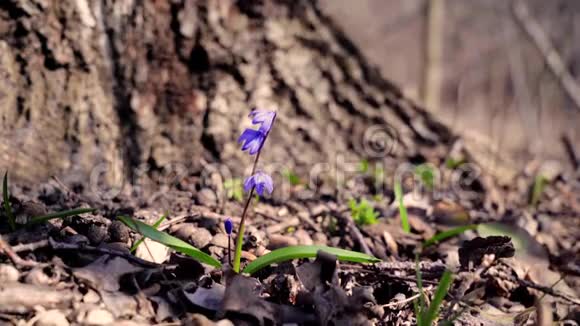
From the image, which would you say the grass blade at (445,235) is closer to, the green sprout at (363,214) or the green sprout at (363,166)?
the green sprout at (363,214)

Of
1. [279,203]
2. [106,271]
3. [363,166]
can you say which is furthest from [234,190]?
[106,271]

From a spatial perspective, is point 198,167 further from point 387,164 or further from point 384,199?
point 387,164

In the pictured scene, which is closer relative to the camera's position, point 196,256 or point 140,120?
point 196,256

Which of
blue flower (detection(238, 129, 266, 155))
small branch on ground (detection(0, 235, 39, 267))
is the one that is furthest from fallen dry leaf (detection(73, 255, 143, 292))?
blue flower (detection(238, 129, 266, 155))

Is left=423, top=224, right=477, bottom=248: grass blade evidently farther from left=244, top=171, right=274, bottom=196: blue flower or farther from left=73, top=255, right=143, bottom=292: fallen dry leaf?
left=73, top=255, right=143, bottom=292: fallen dry leaf

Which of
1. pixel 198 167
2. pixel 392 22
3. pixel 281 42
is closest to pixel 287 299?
pixel 198 167
